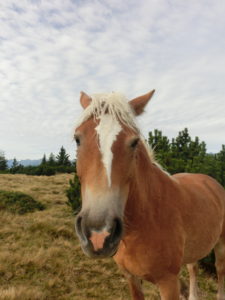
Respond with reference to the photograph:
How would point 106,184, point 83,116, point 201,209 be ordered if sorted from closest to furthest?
point 106,184, point 83,116, point 201,209

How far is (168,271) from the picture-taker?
2494 mm

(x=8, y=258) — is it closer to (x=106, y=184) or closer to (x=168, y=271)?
(x=168, y=271)

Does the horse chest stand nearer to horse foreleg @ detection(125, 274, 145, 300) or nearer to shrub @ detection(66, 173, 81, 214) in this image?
horse foreleg @ detection(125, 274, 145, 300)

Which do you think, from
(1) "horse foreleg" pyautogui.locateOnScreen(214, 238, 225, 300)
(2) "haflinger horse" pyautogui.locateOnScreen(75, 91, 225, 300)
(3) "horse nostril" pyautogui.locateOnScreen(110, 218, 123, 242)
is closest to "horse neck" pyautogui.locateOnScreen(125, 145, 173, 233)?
(2) "haflinger horse" pyautogui.locateOnScreen(75, 91, 225, 300)

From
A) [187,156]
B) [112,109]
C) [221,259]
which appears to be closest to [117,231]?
[112,109]

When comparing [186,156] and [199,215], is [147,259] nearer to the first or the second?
[199,215]

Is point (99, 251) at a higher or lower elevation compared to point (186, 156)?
lower

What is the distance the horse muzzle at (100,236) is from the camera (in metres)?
1.59

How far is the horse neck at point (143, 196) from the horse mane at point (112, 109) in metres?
0.40

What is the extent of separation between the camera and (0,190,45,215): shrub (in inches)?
383

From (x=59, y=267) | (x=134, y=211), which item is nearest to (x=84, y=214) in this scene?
(x=134, y=211)

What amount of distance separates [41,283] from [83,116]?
160 inches

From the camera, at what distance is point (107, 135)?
1.93 meters

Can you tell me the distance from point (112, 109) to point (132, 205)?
0.94 m
